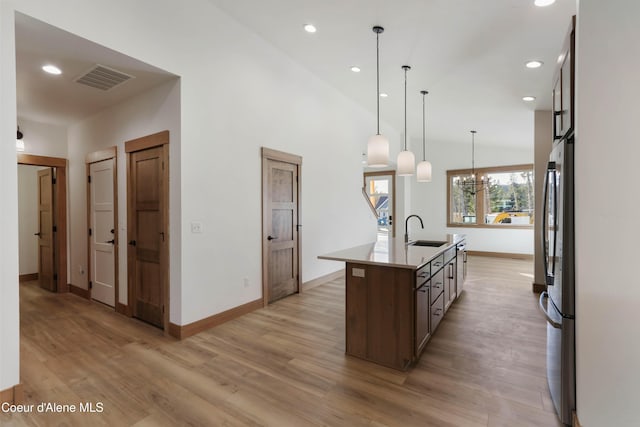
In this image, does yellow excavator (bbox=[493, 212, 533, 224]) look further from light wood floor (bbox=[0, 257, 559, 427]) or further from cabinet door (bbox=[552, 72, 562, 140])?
cabinet door (bbox=[552, 72, 562, 140])

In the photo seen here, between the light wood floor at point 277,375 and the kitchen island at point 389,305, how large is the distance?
0.15 meters

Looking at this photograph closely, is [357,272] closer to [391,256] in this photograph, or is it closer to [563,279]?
[391,256]

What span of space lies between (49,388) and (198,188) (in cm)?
198

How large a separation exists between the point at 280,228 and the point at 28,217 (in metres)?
5.07

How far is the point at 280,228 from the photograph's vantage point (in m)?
4.40

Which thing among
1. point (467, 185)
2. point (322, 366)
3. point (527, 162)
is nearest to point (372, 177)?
point (467, 185)

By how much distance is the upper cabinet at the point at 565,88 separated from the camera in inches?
→ 71.1

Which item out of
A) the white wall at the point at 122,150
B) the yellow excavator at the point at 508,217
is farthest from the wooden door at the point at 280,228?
the yellow excavator at the point at 508,217

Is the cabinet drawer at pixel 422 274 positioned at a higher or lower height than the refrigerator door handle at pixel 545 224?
lower

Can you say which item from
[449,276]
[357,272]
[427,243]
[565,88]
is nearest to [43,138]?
[357,272]

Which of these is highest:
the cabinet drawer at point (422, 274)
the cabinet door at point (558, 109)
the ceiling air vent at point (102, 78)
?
the ceiling air vent at point (102, 78)

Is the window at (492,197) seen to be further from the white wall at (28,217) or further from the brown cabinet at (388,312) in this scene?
the white wall at (28,217)

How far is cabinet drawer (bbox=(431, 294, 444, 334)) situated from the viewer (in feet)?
9.70

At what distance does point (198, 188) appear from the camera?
3260 millimetres
